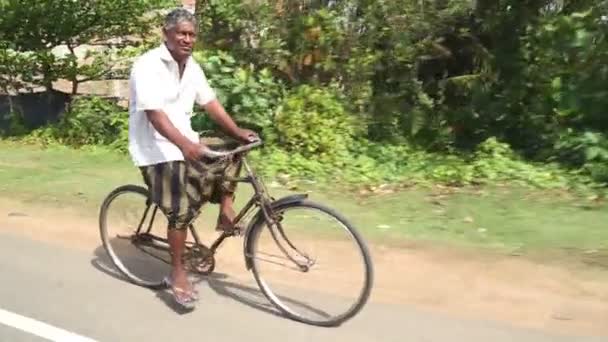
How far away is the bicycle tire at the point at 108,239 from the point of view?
17.6ft

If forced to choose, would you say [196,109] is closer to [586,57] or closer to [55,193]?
[55,193]

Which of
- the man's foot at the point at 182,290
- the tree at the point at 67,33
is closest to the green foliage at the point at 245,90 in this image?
the tree at the point at 67,33

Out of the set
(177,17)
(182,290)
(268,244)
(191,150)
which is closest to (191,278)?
(182,290)

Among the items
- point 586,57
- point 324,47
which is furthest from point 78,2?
point 586,57

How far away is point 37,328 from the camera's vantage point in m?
4.68

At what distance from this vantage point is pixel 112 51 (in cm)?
1259

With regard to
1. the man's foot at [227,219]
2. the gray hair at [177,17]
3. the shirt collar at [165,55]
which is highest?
the gray hair at [177,17]

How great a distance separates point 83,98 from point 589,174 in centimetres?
733

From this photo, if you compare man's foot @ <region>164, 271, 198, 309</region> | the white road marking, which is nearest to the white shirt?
man's foot @ <region>164, 271, 198, 309</region>

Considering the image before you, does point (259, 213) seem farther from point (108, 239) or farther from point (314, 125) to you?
point (314, 125)

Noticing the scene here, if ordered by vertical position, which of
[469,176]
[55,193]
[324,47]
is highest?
[324,47]

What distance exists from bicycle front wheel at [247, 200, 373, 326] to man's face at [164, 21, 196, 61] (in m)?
A: 1.04

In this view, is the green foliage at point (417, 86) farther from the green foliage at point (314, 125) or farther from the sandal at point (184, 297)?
the sandal at point (184, 297)

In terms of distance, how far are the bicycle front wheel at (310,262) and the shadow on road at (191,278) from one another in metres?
0.06
